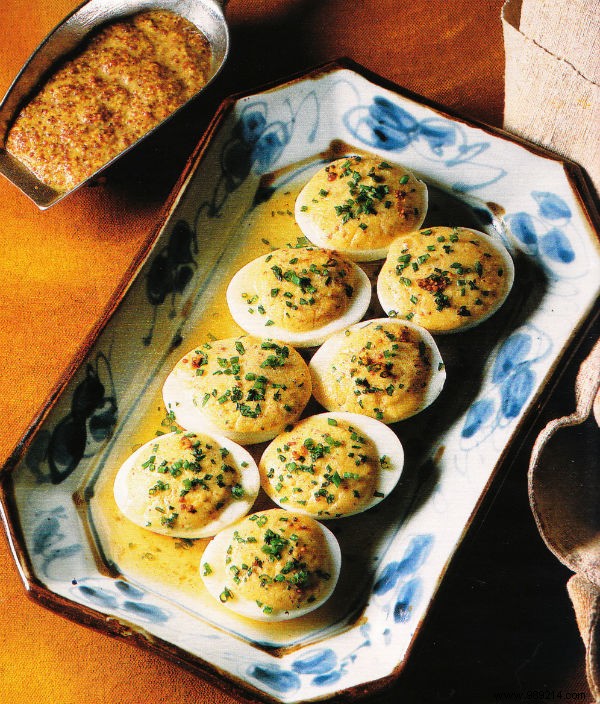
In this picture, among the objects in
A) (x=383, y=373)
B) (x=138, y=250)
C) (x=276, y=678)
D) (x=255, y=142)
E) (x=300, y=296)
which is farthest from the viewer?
→ (x=255, y=142)

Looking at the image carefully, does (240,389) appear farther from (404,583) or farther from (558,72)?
(558,72)

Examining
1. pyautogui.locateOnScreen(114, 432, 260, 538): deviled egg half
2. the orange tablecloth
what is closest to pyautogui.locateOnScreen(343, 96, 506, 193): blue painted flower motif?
the orange tablecloth

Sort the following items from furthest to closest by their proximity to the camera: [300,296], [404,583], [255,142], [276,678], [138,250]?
[255,142] → [138,250] → [300,296] → [404,583] → [276,678]

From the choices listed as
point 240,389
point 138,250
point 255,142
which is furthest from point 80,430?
point 255,142

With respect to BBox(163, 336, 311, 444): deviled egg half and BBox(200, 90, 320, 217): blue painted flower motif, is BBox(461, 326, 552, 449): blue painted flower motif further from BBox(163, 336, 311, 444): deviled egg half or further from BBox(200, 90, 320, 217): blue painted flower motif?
BBox(200, 90, 320, 217): blue painted flower motif

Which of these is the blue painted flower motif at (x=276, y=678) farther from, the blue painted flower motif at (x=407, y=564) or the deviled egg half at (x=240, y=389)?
the deviled egg half at (x=240, y=389)
